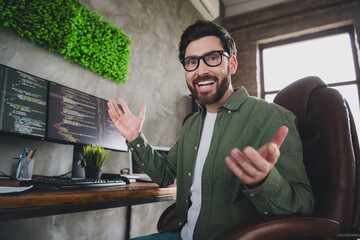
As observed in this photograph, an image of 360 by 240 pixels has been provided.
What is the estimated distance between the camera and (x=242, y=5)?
457 centimetres

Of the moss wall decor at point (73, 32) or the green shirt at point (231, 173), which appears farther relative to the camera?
the moss wall decor at point (73, 32)

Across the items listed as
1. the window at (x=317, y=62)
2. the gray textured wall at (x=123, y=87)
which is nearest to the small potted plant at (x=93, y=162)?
the gray textured wall at (x=123, y=87)

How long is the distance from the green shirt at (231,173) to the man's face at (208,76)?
0.10 metres

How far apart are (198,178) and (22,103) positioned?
0.97 metres

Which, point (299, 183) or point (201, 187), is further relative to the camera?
point (201, 187)

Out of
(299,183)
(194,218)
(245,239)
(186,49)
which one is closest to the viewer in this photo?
(245,239)

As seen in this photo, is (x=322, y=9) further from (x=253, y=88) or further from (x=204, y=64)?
(x=204, y=64)

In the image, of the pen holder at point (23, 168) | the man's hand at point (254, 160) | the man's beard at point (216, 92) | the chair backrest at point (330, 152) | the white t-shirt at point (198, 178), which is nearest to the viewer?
the man's hand at point (254, 160)

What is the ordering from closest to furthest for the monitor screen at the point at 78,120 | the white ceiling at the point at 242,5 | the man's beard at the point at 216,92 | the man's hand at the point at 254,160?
1. the man's hand at the point at 254,160
2. the man's beard at the point at 216,92
3. the monitor screen at the point at 78,120
4. the white ceiling at the point at 242,5

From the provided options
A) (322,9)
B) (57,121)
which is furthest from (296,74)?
(57,121)

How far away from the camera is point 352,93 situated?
359 cm

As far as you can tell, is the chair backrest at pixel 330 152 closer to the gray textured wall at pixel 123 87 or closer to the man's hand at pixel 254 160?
the man's hand at pixel 254 160

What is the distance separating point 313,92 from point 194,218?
76cm

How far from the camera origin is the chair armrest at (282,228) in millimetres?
646
